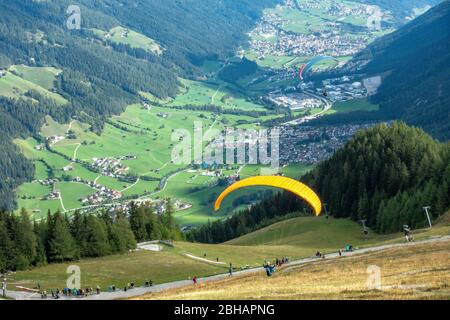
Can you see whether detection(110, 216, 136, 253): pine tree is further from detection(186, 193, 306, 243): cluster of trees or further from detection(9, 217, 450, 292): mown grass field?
detection(186, 193, 306, 243): cluster of trees

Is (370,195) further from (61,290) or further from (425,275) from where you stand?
(425,275)

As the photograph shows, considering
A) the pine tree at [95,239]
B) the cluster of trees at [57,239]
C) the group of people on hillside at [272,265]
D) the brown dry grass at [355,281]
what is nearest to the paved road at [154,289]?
the group of people on hillside at [272,265]

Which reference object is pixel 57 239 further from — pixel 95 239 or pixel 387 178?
pixel 387 178

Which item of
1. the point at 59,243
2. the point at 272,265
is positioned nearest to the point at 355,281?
the point at 272,265

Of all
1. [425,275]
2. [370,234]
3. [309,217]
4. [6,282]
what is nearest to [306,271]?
[425,275]

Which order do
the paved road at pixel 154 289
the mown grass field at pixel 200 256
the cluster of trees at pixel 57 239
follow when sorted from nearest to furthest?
the paved road at pixel 154 289, the mown grass field at pixel 200 256, the cluster of trees at pixel 57 239

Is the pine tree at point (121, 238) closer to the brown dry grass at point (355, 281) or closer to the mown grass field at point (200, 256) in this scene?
the mown grass field at point (200, 256)
